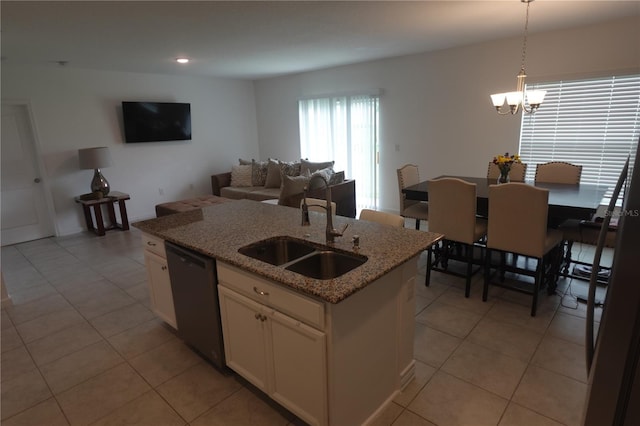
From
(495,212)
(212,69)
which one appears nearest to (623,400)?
(495,212)

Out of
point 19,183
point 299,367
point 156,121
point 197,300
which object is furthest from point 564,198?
point 19,183

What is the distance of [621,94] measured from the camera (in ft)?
12.7

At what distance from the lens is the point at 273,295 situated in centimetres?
167

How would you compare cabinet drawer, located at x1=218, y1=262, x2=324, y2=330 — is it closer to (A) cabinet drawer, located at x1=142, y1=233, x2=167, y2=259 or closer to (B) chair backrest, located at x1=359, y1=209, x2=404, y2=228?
(A) cabinet drawer, located at x1=142, y1=233, x2=167, y2=259

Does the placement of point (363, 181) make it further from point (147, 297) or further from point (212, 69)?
point (147, 297)

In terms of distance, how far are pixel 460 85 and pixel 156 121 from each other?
16.2 ft

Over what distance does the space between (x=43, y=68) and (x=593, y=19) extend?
6.87m

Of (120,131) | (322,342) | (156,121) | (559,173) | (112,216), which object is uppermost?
(156,121)

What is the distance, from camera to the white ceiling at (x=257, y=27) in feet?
9.54

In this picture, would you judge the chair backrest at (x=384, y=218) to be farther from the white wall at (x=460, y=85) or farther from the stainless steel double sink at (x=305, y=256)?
the white wall at (x=460, y=85)

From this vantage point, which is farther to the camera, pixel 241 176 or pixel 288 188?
pixel 241 176

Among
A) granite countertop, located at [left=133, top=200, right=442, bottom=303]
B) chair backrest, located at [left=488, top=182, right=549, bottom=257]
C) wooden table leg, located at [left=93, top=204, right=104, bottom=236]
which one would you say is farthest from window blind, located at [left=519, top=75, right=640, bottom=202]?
wooden table leg, located at [left=93, top=204, right=104, bottom=236]

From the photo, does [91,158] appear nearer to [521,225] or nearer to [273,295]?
[273,295]

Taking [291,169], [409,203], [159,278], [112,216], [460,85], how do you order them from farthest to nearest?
[291,169], [112,216], [460,85], [409,203], [159,278]
